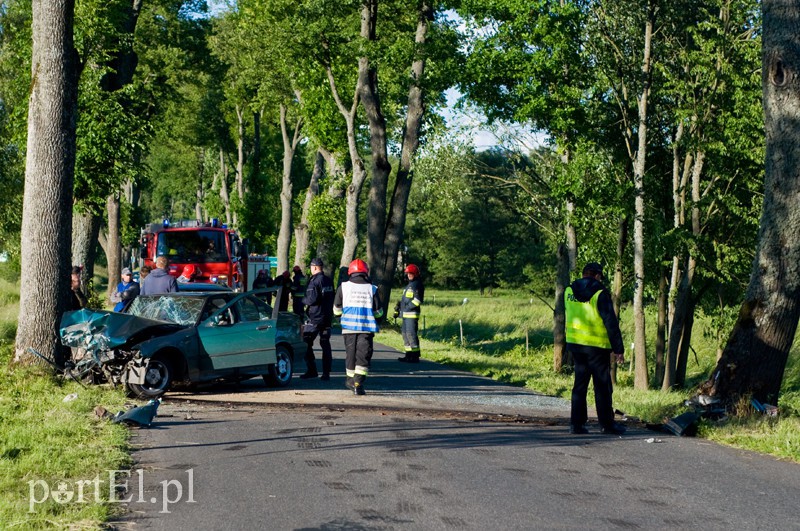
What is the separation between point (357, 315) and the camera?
14703mm

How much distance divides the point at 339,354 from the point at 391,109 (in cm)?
1407

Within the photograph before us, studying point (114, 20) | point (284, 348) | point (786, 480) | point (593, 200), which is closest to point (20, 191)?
point (114, 20)

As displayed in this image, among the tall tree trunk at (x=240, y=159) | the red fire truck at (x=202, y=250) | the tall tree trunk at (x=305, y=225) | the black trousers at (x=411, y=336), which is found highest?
the tall tree trunk at (x=240, y=159)

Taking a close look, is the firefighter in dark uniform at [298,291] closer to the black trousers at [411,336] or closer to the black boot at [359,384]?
the black trousers at [411,336]

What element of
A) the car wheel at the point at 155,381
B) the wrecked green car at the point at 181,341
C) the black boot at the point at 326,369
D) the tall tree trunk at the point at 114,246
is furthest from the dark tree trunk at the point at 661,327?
the car wheel at the point at 155,381

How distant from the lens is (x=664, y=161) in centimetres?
2872

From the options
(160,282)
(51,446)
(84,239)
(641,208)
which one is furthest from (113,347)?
(84,239)

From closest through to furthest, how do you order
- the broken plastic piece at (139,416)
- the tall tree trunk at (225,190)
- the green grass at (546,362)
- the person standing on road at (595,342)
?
the broken plastic piece at (139,416)
the green grass at (546,362)
the person standing on road at (595,342)
the tall tree trunk at (225,190)

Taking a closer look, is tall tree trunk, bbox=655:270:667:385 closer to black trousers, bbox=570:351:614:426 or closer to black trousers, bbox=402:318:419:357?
black trousers, bbox=402:318:419:357

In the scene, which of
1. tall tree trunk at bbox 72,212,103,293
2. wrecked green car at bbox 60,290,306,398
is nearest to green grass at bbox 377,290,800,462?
wrecked green car at bbox 60,290,306,398

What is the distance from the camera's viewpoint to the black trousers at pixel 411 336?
21000 mm

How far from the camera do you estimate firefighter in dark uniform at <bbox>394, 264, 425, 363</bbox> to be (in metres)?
21.0
